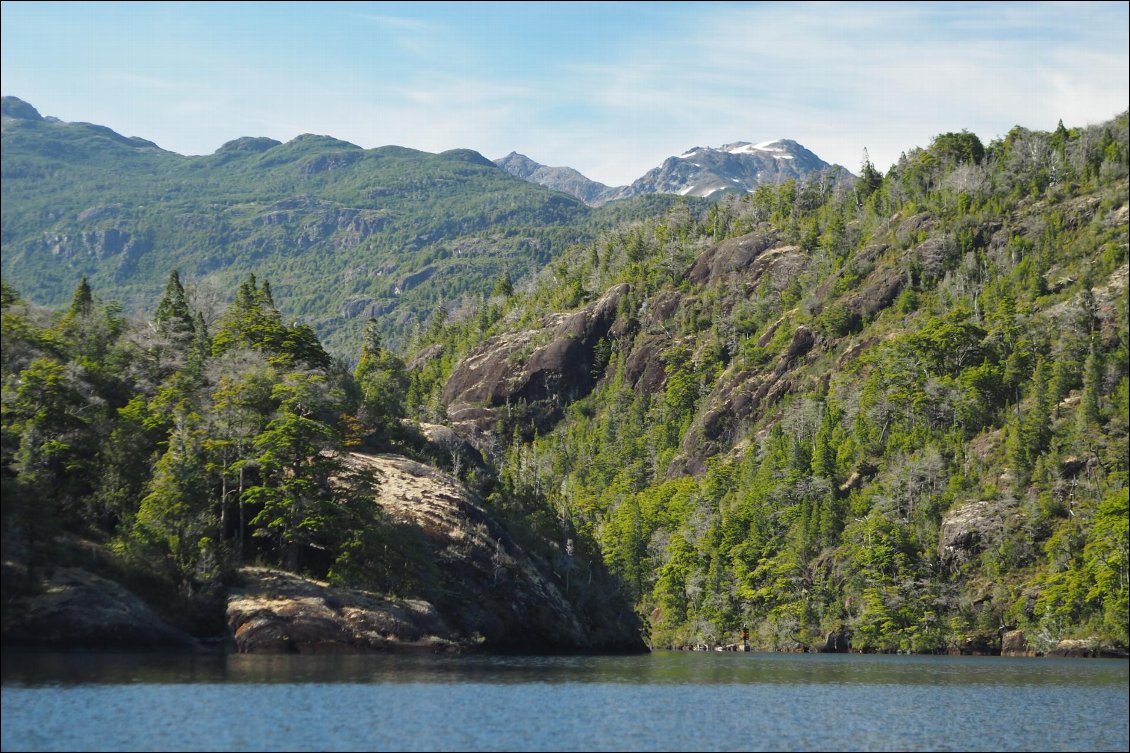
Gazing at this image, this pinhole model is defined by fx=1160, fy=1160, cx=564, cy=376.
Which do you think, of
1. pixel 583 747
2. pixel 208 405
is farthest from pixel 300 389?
pixel 583 747

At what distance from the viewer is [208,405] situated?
102 meters

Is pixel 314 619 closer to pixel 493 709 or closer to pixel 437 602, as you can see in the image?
pixel 437 602

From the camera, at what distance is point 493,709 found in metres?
61.6

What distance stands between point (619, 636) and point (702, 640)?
54593 mm

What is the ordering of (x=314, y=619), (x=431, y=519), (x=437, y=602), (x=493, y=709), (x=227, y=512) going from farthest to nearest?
1. (x=431, y=519)
2. (x=437, y=602)
3. (x=227, y=512)
4. (x=314, y=619)
5. (x=493, y=709)

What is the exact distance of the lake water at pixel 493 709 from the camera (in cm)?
5084

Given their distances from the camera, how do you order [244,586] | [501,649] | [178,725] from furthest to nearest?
[501,649], [244,586], [178,725]

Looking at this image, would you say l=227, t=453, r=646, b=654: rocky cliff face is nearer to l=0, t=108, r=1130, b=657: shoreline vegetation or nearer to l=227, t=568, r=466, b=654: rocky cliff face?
l=227, t=568, r=466, b=654: rocky cliff face

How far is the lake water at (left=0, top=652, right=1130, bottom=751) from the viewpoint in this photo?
50.8 meters

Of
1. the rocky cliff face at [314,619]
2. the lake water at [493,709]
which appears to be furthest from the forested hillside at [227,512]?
the lake water at [493,709]

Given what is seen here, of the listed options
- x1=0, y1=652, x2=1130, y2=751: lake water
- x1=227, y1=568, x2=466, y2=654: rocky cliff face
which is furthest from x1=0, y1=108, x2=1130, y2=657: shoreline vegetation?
x1=0, y1=652, x2=1130, y2=751: lake water

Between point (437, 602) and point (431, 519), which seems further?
point (431, 519)

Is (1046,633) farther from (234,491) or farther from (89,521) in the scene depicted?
(89,521)

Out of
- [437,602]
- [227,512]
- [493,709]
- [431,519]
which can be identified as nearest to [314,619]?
[437,602]
